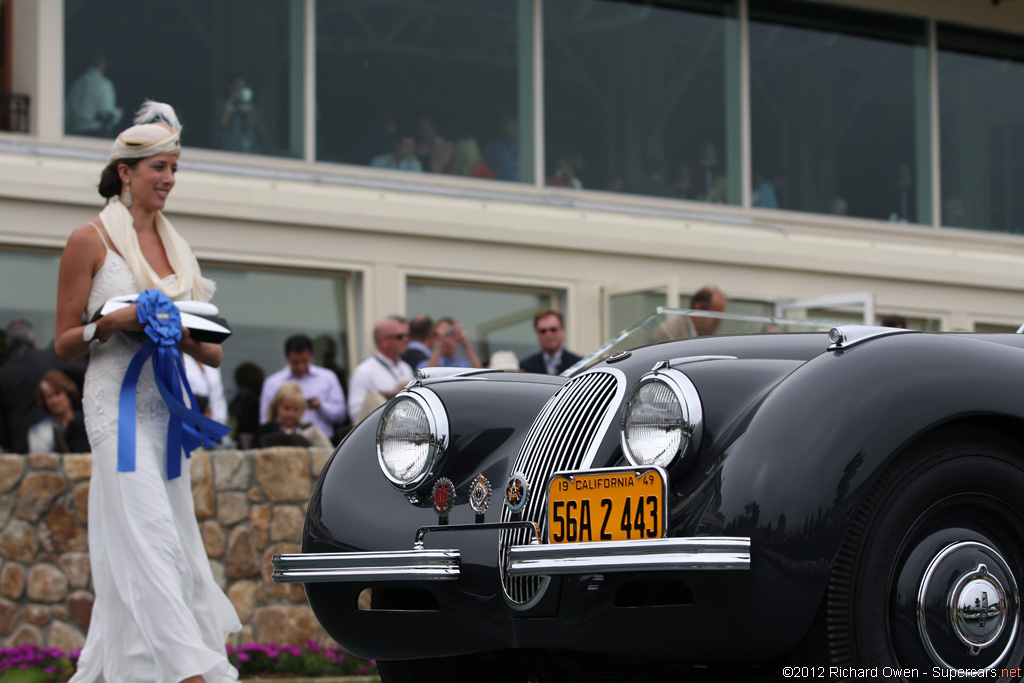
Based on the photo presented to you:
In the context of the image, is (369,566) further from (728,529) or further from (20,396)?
(20,396)

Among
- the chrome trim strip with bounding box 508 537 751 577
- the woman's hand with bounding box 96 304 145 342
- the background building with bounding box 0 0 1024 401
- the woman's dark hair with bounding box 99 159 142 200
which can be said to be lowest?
the chrome trim strip with bounding box 508 537 751 577

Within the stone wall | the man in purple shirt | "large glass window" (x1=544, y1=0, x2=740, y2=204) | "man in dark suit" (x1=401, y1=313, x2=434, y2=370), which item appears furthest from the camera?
"large glass window" (x1=544, y1=0, x2=740, y2=204)

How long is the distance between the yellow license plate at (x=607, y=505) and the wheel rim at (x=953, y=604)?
53cm

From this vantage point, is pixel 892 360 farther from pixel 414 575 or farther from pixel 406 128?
pixel 406 128

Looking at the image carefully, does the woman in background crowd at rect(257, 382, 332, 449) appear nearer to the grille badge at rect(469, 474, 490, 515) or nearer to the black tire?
the grille badge at rect(469, 474, 490, 515)

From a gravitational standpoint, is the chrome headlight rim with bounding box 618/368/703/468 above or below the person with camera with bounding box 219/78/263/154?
below

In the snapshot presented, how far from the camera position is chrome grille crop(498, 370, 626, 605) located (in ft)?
10.5

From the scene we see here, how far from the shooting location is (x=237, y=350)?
10.3m

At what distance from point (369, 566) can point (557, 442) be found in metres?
0.57

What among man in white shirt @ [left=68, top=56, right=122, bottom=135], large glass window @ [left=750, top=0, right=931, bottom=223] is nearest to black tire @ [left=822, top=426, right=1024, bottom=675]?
man in white shirt @ [left=68, top=56, right=122, bottom=135]

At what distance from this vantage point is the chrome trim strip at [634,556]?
2754 millimetres

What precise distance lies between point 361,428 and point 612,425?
3.11 feet

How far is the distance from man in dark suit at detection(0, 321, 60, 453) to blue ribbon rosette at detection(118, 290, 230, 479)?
379 centimetres

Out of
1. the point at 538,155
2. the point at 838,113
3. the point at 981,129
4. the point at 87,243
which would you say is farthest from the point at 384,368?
the point at 981,129
